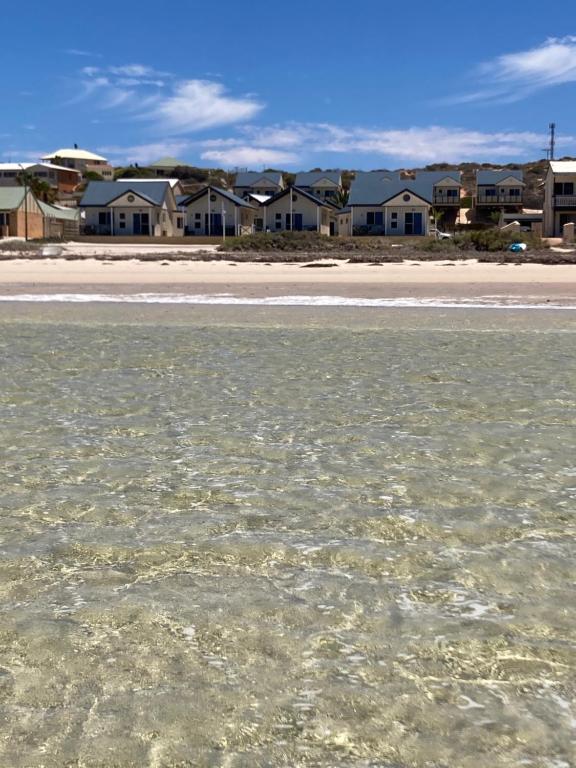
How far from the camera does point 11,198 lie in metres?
67.1

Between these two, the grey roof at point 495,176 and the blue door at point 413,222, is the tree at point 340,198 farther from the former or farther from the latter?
the blue door at point 413,222

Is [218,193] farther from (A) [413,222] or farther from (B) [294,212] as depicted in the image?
(A) [413,222]

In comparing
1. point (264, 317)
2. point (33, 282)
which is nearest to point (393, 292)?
point (264, 317)

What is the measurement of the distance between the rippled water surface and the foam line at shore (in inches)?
457

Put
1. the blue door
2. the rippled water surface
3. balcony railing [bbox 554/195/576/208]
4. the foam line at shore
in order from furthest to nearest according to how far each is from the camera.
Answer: the blue door < balcony railing [bbox 554/195/576/208] < the foam line at shore < the rippled water surface

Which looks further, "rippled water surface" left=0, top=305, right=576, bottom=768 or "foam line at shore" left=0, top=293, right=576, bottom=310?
"foam line at shore" left=0, top=293, right=576, bottom=310

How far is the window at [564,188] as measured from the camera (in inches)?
2483

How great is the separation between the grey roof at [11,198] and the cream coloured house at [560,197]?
43.0 m

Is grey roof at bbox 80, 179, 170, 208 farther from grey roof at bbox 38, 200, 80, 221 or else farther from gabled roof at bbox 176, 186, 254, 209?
grey roof at bbox 38, 200, 80, 221

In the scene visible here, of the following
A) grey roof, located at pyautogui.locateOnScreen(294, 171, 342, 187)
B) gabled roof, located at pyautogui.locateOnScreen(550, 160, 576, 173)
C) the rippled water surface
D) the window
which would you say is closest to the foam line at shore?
the rippled water surface

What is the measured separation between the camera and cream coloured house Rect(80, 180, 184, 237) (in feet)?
212

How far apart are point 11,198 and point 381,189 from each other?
101 feet

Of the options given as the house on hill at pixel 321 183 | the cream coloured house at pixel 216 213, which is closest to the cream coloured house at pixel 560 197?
the cream coloured house at pixel 216 213

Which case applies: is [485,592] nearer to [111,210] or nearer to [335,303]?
[335,303]
